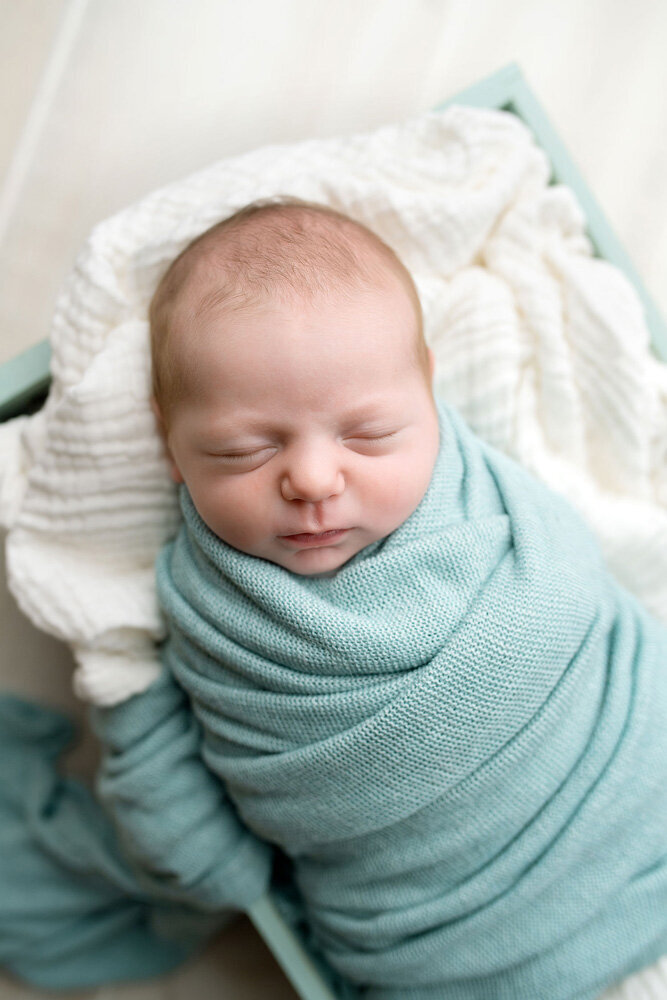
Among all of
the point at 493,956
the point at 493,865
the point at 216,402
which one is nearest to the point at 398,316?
the point at 216,402

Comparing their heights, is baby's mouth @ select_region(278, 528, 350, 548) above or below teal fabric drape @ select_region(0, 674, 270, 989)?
above

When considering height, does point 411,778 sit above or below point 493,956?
above

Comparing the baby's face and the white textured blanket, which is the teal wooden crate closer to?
the white textured blanket

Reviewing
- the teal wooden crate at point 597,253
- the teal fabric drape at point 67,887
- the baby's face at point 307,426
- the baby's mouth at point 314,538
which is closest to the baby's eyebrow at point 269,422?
the baby's face at point 307,426

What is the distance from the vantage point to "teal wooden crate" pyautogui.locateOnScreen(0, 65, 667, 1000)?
107cm

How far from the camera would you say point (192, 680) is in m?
0.99

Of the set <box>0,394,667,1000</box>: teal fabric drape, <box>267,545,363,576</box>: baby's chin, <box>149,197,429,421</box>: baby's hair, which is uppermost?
<box>149,197,429,421</box>: baby's hair

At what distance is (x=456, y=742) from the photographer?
34.4 inches

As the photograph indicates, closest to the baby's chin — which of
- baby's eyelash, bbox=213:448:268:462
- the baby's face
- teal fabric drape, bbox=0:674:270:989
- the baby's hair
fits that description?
the baby's face

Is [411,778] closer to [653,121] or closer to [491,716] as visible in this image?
[491,716]

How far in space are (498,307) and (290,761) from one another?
0.67m

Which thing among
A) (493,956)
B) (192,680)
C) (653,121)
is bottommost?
(493,956)

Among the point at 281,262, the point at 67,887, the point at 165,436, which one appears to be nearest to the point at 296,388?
the point at 281,262

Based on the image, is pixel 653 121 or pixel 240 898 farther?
pixel 653 121
